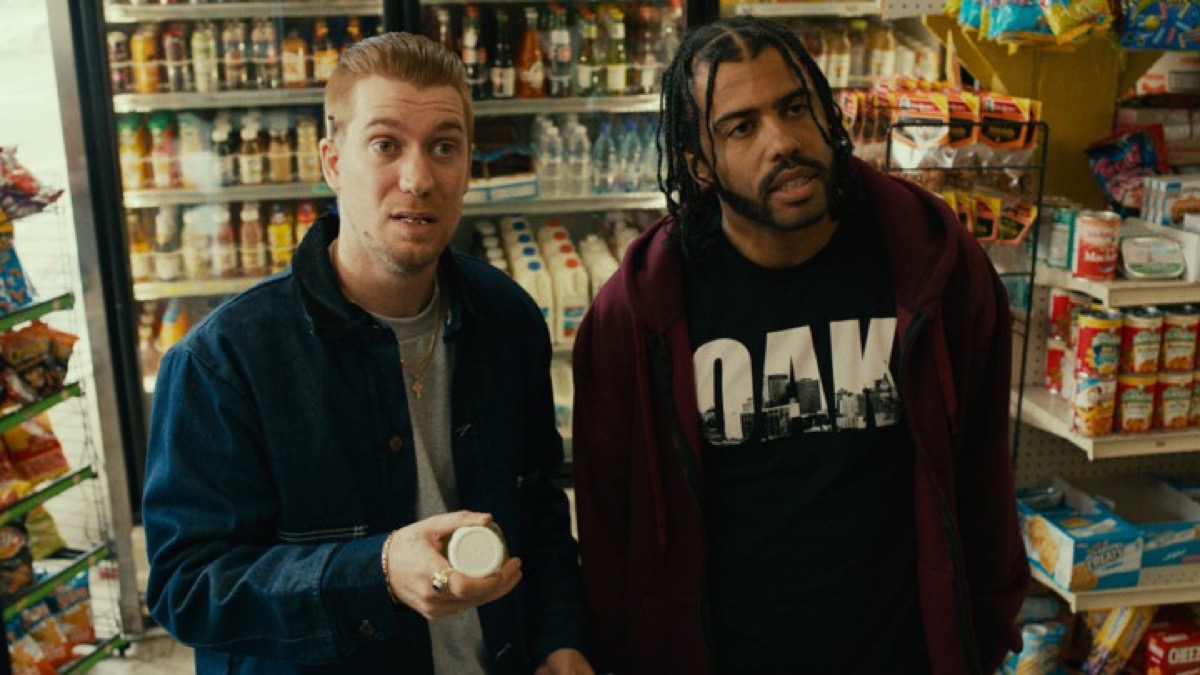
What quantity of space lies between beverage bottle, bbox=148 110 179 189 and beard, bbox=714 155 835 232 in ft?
9.52

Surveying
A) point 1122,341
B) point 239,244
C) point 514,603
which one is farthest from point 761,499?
point 239,244

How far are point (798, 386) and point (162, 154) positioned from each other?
119 inches

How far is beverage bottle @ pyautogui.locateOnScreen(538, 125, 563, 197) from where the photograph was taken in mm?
4207

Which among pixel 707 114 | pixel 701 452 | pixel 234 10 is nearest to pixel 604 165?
pixel 234 10

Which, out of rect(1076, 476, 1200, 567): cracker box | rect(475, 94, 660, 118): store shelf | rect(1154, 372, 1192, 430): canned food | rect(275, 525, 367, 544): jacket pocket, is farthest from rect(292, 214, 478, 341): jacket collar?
rect(475, 94, 660, 118): store shelf

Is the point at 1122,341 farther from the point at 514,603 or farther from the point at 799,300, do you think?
the point at 514,603

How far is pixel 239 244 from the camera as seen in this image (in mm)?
4180

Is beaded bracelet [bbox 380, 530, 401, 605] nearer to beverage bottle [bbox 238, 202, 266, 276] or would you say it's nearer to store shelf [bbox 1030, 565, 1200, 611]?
store shelf [bbox 1030, 565, 1200, 611]

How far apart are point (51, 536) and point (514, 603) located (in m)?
2.04

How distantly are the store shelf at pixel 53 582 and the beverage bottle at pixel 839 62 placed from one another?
3.00m

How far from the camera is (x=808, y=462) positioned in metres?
1.64

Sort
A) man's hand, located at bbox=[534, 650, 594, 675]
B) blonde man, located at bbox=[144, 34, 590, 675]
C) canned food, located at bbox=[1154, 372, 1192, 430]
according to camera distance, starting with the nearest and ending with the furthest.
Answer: blonde man, located at bbox=[144, 34, 590, 675], man's hand, located at bbox=[534, 650, 594, 675], canned food, located at bbox=[1154, 372, 1192, 430]

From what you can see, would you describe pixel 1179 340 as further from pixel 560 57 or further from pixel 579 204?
pixel 560 57

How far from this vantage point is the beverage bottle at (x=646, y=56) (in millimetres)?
4184
